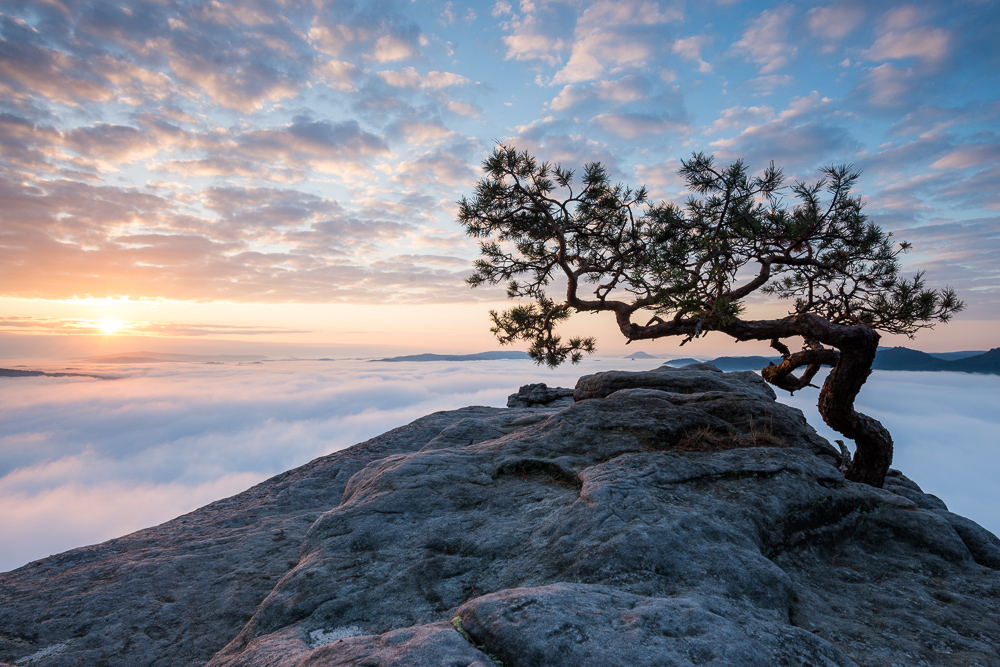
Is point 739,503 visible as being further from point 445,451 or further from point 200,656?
point 200,656

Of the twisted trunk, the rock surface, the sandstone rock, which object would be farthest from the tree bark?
the sandstone rock

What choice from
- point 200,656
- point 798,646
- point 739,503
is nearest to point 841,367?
point 739,503

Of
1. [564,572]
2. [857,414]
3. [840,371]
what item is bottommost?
[564,572]

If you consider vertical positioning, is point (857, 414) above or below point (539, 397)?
above

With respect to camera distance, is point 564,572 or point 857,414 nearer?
point 564,572

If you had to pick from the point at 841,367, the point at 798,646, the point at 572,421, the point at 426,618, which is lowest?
the point at 426,618

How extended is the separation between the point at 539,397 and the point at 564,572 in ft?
53.0

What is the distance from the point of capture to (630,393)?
38.3 feet

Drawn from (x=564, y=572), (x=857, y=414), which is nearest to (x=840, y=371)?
(x=857, y=414)

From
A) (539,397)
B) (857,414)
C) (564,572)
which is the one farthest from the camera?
(539,397)

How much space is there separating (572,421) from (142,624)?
8283mm

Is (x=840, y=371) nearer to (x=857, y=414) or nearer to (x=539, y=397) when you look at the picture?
(x=857, y=414)

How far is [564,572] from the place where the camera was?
5629mm

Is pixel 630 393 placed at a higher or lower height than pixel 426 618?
higher
